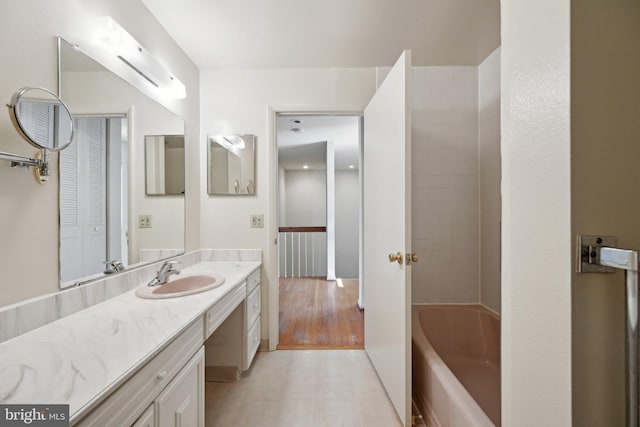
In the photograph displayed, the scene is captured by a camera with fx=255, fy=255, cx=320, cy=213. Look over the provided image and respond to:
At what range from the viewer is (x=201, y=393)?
112 cm

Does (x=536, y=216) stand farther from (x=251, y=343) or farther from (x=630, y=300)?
(x=251, y=343)

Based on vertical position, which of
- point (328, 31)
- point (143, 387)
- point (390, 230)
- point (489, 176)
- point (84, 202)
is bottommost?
point (143, 387)

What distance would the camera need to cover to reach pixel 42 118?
913mm

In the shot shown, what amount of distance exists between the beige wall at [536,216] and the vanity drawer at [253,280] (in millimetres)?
1473

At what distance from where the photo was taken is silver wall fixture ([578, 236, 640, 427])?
0.46 m

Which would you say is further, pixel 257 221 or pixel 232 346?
pixel 257 221

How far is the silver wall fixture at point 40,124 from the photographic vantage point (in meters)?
0.84

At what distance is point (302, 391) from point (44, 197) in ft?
5.49

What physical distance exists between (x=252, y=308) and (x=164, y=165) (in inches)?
45.1

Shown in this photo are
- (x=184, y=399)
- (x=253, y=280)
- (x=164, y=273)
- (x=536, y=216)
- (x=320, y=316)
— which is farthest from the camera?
(x=320, y=316)

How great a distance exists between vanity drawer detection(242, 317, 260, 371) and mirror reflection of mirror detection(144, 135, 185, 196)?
1.11m

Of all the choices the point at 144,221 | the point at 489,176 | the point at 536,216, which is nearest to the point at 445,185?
the point at 489,176

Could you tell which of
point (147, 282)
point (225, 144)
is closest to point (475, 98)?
point (225, 144)

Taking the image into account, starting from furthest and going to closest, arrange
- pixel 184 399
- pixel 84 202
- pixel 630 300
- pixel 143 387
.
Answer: pixel 84 202 → pixel 184 399 → pixel 143 387 → pixel 630 300
